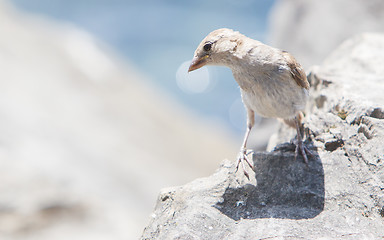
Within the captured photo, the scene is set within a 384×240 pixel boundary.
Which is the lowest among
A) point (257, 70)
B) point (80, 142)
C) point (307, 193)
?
point (307, 193)

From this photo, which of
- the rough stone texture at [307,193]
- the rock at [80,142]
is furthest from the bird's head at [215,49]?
the rock at [80,142]

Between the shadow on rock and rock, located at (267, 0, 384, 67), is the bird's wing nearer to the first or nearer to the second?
the shadow on rock

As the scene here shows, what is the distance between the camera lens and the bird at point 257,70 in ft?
13.3

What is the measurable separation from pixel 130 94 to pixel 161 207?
11.0 m

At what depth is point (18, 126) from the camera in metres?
10.0

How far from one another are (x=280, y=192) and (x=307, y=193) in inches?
9.0

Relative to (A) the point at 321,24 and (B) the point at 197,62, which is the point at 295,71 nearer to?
(B) the point at 197,62

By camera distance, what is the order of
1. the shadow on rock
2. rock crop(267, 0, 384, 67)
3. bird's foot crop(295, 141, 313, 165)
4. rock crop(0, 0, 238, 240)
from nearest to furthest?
the shadow on rock
bird's foot crop(295, 141, 313, 165)
rock crop(0, 0, 238, 240)
rock crop(267, 0, 384, 67)

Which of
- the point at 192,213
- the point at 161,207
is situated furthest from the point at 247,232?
the point at 161,207

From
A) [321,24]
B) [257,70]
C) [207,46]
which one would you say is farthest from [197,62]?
[321,24]

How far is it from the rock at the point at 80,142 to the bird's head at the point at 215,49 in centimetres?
465

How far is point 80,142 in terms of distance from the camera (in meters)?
10.7

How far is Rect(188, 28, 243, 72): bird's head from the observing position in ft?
13.1

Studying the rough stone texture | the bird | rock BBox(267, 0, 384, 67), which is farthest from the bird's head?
rock BBox(267, 0, 384, 67)
